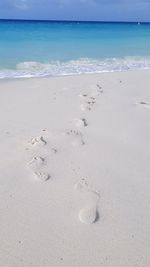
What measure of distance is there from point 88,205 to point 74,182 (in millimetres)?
316

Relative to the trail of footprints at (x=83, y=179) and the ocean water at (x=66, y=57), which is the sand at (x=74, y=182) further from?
the ocean water at (x=66, y=57)

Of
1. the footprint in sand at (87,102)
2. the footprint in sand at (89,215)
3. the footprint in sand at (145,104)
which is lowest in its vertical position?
the footprint in sand at (145,104)

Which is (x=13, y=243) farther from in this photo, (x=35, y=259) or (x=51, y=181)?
(x=51, y=181)

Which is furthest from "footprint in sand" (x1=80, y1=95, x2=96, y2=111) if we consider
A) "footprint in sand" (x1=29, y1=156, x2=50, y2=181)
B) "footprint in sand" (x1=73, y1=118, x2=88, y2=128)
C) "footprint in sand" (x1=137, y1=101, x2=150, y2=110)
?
"footprint in sand" (x1=29, y1=156, x2=50, y2=181)

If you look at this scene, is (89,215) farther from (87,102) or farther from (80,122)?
(87,102)

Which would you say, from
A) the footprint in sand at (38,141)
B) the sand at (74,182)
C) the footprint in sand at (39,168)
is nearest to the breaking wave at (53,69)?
the sand at (74,182)

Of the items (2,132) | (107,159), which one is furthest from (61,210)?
(2,132)

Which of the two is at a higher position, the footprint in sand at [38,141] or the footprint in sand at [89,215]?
the footprint in sand at [38,141]

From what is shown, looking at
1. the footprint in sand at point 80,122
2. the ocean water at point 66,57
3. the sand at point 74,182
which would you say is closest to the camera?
the sand at point 74,182

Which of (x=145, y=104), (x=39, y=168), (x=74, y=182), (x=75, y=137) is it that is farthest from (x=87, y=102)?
(x=74, y=182)

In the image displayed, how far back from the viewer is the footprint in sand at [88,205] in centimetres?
230

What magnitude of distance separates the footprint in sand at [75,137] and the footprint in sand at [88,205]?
69 cm

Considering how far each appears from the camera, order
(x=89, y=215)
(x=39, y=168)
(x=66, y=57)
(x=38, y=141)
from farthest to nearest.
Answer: (x=66, y=57), (x=38, y=141), (x=39, y=168), (x=89, y=215)

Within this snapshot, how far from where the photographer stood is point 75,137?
3521 millimetres
